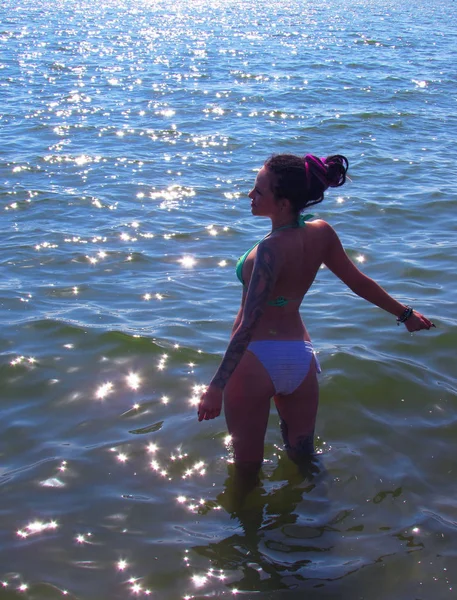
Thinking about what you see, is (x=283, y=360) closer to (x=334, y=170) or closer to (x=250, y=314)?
(x=250, y=314)

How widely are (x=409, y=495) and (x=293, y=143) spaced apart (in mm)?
9166

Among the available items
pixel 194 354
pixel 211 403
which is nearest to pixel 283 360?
pixel 211 403

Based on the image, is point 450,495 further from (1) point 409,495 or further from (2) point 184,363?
(2) point 184,363

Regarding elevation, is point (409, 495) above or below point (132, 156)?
below

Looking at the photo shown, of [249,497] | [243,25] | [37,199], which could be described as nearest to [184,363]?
[249,497]

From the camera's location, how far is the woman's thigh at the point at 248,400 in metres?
3.99

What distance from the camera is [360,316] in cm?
691

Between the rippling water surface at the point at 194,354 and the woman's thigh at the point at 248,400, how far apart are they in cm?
57

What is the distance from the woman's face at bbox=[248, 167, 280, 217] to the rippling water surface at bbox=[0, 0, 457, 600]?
1750 mm

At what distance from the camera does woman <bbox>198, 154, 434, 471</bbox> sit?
12.4ft

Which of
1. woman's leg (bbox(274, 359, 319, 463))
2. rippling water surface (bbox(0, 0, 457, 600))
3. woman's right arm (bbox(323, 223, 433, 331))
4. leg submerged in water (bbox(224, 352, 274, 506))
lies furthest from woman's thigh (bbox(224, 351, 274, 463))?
woman's right arm (bbox(323, 223, 433, 331))

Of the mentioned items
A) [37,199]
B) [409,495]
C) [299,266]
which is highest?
[299,266]

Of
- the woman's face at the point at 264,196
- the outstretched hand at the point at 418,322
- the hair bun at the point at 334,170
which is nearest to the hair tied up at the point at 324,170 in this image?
the hair bun at the point at 334,170

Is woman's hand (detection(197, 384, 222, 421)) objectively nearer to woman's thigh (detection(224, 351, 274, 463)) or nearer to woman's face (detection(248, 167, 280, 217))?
woman's thigh (detection(224, 351, 274, 463))
